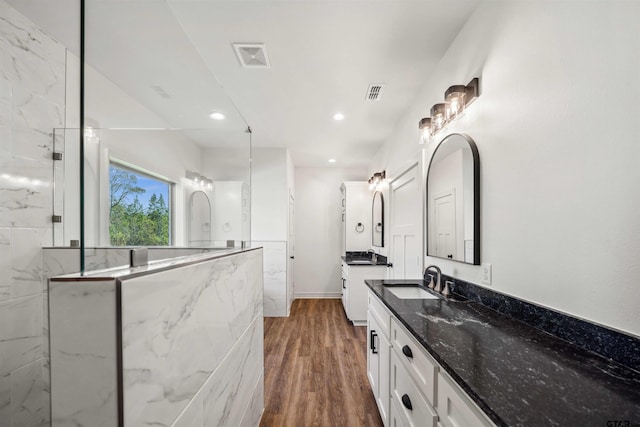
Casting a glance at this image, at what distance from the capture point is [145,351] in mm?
646

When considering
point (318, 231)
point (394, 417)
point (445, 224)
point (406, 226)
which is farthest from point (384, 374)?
point (318, 231)

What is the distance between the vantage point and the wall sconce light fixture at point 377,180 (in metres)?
3.95

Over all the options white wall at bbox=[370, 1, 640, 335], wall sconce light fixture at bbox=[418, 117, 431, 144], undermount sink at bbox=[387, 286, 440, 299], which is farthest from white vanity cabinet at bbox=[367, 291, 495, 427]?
wall sconce light fixture at bbox=[418, 117, 431, 144]

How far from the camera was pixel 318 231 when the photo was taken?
5.34 meters

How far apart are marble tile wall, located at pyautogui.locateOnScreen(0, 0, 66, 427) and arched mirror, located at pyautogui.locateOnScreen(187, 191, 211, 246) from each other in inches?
36.2

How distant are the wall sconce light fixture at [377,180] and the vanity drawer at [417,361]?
2.75 meters

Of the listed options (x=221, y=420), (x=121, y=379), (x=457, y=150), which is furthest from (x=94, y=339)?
(x=457, y=150)

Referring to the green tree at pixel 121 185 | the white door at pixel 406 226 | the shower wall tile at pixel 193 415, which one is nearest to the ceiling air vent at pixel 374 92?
the white door at pixel 406 226

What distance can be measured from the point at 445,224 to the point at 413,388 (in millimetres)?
1152

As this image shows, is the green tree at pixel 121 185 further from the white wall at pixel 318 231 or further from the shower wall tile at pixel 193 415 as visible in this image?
the white wall at pixel 318 231

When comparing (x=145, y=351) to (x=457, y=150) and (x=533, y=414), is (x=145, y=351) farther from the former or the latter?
(x=457, y=150)

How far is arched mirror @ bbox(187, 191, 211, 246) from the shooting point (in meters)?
1.32

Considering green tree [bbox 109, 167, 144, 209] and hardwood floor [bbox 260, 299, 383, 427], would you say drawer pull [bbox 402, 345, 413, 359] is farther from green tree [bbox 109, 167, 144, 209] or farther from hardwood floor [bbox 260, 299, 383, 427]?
green tree [bbox 109, 167, 144, 209]

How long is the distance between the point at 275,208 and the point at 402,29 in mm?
3033
